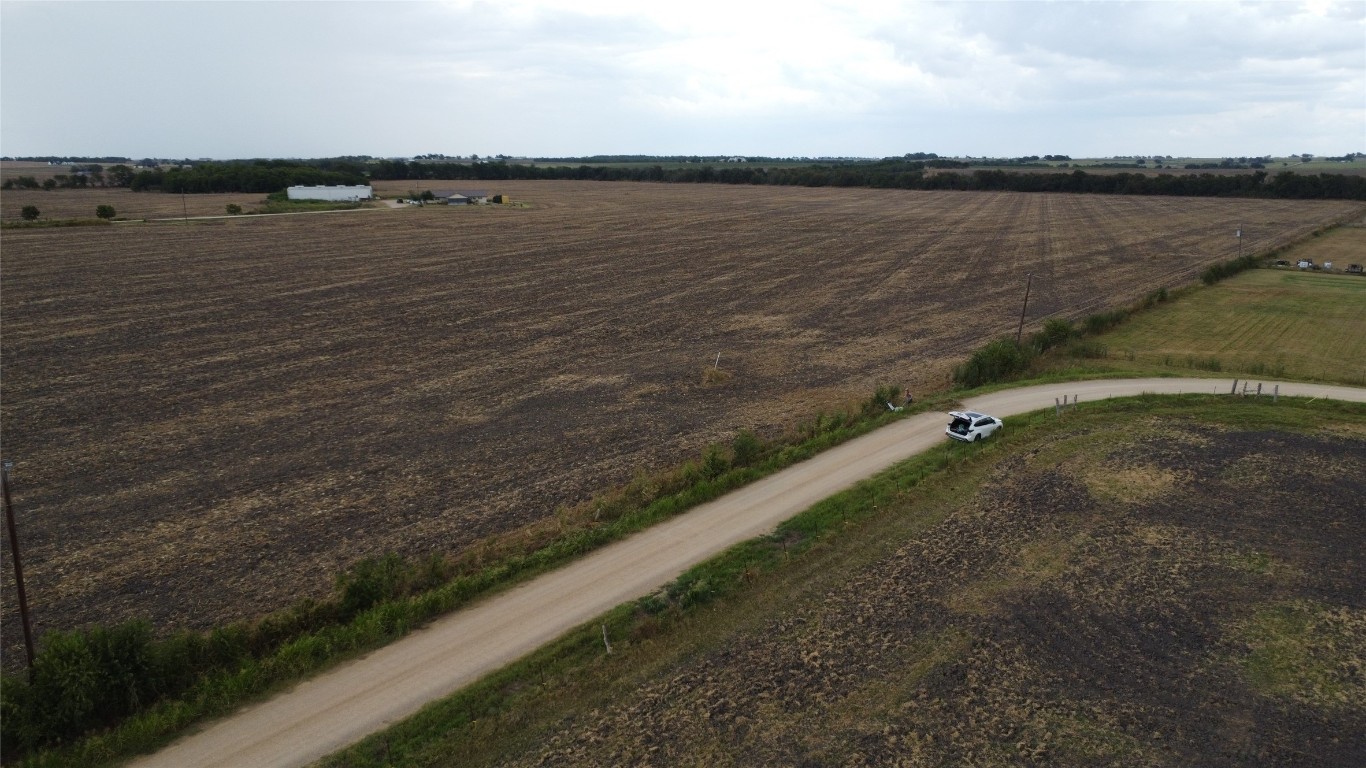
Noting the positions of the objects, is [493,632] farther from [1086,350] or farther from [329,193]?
[329,193]

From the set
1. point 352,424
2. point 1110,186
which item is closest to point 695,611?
point 352,424

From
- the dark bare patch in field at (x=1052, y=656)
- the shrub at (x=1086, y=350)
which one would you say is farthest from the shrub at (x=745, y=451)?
the shrub at (x=1086, y=350)

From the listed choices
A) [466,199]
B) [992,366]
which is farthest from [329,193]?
[992,366]

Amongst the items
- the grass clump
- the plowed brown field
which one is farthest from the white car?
the grass clump

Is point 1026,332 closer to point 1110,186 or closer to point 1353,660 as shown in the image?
point 1353,660

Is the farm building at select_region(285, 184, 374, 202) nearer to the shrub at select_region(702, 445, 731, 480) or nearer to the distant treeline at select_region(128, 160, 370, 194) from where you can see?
the distant treeline at select_region(128, 160, 370, 194)

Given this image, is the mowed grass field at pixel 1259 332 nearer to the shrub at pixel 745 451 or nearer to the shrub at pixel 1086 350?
the shrub at pixel 1086 350

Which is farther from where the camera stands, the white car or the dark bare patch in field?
the white car
